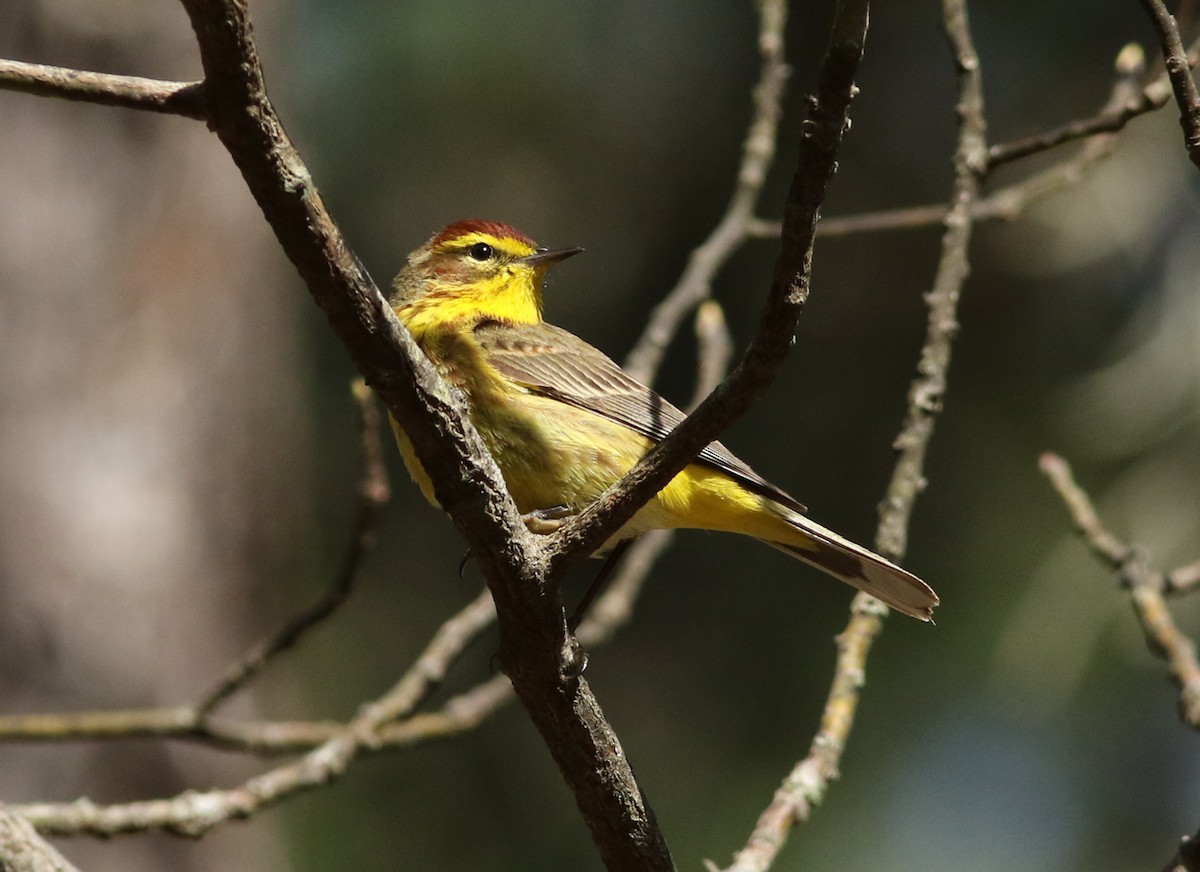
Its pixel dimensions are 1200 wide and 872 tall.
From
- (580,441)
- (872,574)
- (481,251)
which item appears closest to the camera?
(872,574)

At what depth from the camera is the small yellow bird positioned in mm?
4566

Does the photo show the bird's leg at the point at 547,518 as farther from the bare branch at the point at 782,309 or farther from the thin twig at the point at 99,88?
the thin twig at the point at 99,88

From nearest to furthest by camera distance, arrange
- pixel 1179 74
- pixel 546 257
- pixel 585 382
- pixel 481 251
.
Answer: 1. pixel 1179 74
2. pixel 585 382
3. pixel 546 257
4. pixel 481 251

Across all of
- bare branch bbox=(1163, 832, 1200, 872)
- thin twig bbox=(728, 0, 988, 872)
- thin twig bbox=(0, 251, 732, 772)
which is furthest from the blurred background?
bare branch bbox=(1163, 832, 1200, 872)

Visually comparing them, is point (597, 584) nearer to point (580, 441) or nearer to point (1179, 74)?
point (580, 441)

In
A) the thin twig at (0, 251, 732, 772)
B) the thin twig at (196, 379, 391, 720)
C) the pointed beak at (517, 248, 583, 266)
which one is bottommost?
the thin twig at (0, 251, 732, 772)

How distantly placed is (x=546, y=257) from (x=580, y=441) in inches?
51.4

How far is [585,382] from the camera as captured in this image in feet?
17.3

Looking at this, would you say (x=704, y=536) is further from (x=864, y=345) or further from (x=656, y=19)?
(x=656, y=19)

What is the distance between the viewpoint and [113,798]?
634 cm

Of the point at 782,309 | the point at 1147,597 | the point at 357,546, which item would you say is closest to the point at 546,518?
the point at 357,546

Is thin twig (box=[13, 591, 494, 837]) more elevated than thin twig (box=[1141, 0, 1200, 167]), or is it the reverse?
thin twig (box=[1141, 0, 1200, 167])

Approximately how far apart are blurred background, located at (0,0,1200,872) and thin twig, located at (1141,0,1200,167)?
3.78m

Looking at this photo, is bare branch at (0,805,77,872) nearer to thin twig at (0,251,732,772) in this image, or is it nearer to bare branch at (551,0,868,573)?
bare branch at (551,0,868,573)
